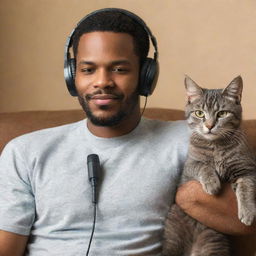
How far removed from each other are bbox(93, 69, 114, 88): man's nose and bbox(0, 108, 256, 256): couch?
0.41m

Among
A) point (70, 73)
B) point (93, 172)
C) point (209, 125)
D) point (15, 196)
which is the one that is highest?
point (70, 73)

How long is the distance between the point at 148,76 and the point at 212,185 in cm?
37

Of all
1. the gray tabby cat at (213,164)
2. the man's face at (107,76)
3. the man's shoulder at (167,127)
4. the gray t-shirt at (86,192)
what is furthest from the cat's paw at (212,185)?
the man's face at (107,76)

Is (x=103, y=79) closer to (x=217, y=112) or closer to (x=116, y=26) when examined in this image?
(x=116, y=26)

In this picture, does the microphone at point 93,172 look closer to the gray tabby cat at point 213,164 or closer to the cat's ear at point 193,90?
the gray tabby cat at point 213,164

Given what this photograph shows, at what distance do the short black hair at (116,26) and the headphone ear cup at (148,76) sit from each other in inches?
1.9

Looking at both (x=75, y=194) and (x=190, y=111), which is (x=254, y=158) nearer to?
(x=190, y=111)

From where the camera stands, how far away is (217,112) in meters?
1.32

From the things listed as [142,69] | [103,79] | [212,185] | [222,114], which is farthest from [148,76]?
[212,185]

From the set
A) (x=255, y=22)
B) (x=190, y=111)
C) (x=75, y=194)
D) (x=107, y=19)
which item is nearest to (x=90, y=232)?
(x=75, y=194)

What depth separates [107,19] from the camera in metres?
1.29

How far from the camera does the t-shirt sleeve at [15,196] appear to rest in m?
1.24

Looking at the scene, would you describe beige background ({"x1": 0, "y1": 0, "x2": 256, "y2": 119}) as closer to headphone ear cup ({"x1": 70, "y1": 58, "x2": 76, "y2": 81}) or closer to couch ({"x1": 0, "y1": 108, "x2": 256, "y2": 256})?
couch ({"x1": 0, "y1": 108, "x2": 256, "y2": 256})

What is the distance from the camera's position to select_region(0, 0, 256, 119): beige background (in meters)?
1.81
